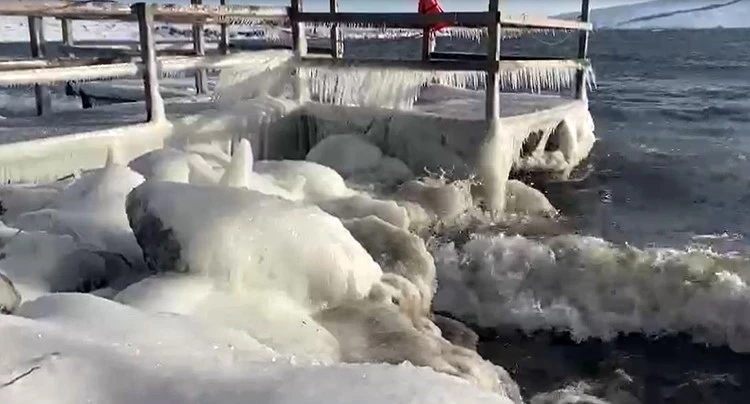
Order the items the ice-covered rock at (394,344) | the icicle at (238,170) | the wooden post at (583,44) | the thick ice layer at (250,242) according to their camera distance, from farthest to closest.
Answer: the wooden post at (583,44) → the icicle at (238,170) → the thick ice layer at (250,242) → the ice-covered rock at (394,344)

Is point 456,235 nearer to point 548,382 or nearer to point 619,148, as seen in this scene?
point 548,382

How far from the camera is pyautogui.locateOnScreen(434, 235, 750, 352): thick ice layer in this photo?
4.66 m

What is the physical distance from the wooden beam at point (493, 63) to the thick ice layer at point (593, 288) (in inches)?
40.9

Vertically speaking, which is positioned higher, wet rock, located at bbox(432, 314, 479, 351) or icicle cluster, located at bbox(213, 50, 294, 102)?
icicle cluster, located at bbox(213, 50, 294, 102)

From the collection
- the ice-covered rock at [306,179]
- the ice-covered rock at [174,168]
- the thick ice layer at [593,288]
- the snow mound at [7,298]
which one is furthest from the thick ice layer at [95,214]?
the thick ice layer at [593,288]

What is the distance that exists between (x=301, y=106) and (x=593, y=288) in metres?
3.00

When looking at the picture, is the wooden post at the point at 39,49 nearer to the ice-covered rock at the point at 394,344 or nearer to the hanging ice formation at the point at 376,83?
the hanging ice formation at the point at 376,83

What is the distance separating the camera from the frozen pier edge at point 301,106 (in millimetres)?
5156

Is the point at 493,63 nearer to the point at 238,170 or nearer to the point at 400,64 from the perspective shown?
the point at 400,64

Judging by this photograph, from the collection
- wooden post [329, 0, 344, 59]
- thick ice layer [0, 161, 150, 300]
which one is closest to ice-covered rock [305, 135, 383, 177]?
wooden post [329, 0, 344, 59]

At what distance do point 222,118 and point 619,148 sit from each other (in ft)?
21.4

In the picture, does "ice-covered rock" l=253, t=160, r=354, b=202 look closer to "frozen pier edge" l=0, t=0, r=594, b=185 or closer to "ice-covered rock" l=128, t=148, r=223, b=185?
"ice-covered rock" l=128, t=148, r=223, b=185

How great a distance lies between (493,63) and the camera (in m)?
5.87

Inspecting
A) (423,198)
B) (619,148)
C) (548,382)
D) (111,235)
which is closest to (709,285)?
(548,382)
